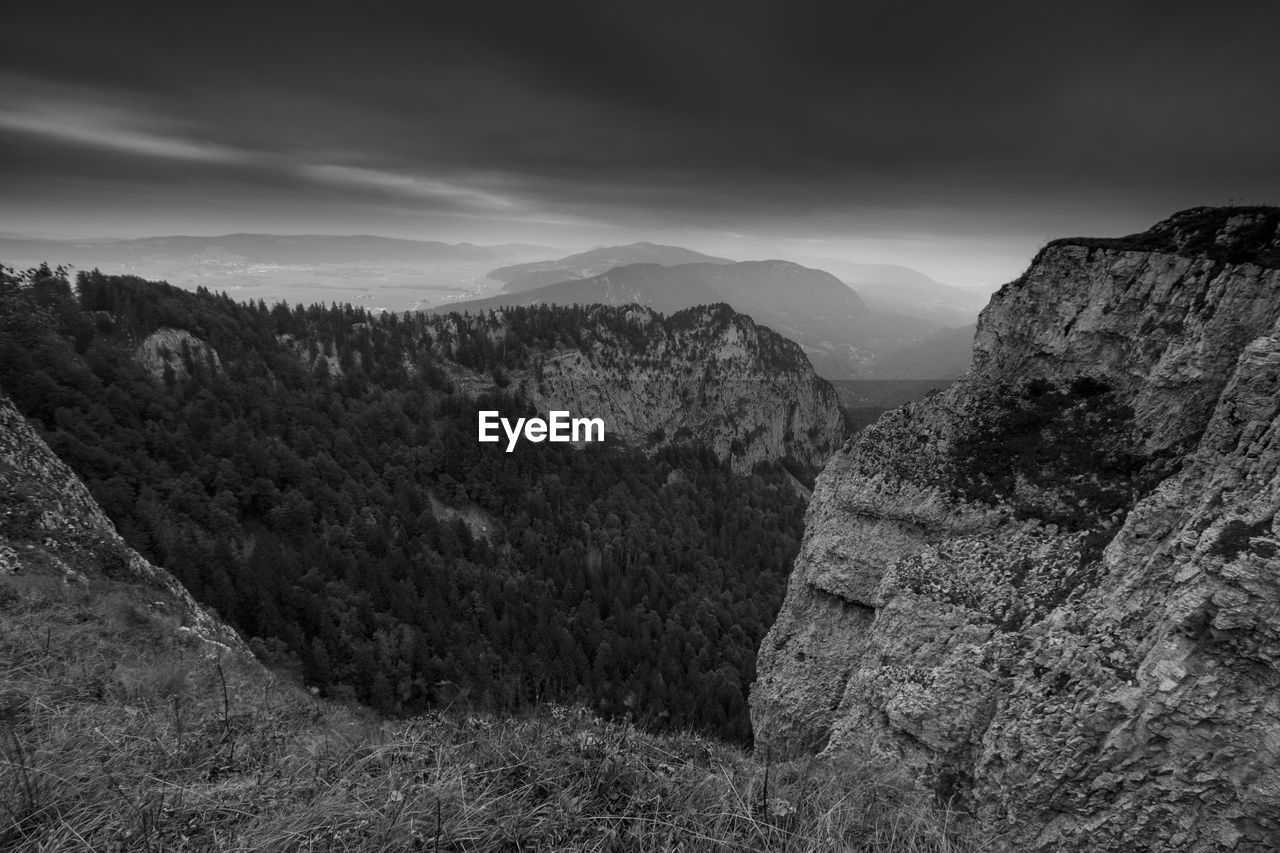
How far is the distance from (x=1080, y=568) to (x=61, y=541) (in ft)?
107

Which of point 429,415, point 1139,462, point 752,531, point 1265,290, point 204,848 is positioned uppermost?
point 1265,290

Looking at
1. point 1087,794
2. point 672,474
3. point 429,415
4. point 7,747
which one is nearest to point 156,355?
point 429,415

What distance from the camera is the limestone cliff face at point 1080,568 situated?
1014cm

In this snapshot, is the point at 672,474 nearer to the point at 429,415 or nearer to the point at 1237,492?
the point at 429,415

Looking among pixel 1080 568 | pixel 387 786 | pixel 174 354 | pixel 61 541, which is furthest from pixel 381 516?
pixel 387 786

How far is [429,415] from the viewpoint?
115 m

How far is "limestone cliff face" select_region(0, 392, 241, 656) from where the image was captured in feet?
54.1

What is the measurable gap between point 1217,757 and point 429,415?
119 m

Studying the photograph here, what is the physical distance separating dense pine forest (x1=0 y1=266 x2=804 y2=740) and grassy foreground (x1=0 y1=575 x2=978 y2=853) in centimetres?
2799

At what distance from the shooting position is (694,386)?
166 metres

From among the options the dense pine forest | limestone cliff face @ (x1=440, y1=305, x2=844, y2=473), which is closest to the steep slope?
the dense pine forest

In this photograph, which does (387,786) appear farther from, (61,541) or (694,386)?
(694,386)

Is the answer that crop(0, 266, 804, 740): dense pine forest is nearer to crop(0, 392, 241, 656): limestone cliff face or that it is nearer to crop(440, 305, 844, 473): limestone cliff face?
crop(0, 392, 241, 656): limestone cliff face

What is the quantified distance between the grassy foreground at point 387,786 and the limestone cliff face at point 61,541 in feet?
35.0
